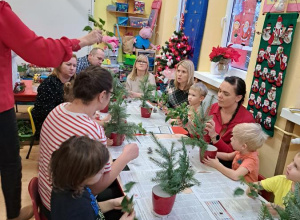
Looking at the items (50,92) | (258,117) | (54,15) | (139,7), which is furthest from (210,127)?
(139,7)

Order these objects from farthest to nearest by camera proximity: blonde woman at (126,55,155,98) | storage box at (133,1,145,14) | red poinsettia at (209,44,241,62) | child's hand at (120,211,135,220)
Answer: storage box at (133,1,145,14) → blonde woman at (126,55,155,98) → red poinsettia at (209,44,241,62) → child's hand at (120,211,135,220)

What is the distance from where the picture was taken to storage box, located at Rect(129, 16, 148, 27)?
19.9 feet

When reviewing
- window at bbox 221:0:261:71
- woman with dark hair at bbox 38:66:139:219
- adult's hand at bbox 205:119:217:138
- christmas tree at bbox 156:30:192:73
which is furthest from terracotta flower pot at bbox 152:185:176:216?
christmas tree at bbox 156:30:192:73

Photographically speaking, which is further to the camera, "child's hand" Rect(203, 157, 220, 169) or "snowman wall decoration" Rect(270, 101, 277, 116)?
"snowman wall decoration" Rect(270, 101, 277, 116)

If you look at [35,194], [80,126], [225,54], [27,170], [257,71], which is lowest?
[27,170]

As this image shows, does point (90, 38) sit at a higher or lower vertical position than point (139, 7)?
lower

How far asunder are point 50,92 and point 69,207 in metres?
1.86

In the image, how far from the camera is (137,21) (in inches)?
240

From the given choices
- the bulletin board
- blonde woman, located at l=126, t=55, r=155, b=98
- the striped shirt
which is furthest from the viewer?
the bulletin board

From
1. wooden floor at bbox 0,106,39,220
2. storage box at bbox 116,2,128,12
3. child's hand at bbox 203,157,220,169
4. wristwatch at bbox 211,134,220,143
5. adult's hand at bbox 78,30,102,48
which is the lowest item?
wooden floor at bbox 0,106,39,220

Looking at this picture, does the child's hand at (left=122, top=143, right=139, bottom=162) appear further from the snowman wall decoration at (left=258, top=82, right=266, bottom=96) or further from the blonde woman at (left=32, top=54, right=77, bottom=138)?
the snowman wall decoration at (left=258, top=82, right=266, bottom=96)

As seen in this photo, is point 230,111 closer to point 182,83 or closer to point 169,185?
point 182,83

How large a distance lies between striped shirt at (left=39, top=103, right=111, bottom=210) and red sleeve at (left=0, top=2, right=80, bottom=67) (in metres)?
0.34

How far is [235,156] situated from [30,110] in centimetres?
203
